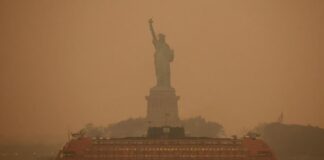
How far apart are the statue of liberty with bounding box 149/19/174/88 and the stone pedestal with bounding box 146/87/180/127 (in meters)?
1.63

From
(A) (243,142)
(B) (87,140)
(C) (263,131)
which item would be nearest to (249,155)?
(A) (243,142)

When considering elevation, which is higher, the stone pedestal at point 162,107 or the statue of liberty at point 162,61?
the statue of liberty at point 162,61

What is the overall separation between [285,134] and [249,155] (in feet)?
142

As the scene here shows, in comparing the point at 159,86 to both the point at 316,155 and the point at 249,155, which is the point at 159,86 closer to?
the point at 316,155

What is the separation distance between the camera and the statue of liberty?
162 meters

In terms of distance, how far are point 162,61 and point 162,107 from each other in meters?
8.28

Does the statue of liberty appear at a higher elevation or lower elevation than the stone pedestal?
higher

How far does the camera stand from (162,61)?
536 feet

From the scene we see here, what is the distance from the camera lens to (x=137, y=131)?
171125 mm

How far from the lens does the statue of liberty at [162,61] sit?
161788 millimetres

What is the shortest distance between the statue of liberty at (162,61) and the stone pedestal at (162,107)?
1633mm

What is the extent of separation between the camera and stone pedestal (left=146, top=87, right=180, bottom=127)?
162 meters

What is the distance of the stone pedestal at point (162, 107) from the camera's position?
162250mm

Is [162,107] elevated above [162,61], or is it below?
below
